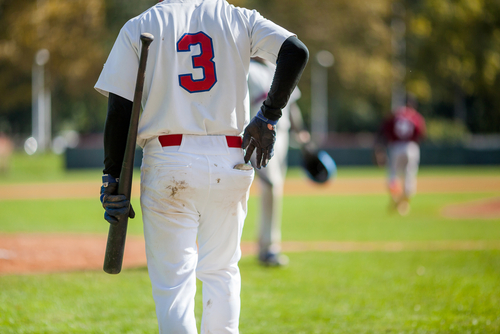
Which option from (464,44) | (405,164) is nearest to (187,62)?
(405,164)

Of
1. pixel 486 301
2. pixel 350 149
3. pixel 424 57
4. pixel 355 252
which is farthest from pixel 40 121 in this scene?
pixel 486 301

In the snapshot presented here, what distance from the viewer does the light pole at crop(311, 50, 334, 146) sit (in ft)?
116

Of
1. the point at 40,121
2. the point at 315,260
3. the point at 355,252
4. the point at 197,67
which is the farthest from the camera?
the point at 40,121

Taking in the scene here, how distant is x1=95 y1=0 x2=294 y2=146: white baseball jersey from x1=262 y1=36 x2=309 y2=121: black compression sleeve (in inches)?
1.8

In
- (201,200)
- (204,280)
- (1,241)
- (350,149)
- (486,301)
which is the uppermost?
(201,200)

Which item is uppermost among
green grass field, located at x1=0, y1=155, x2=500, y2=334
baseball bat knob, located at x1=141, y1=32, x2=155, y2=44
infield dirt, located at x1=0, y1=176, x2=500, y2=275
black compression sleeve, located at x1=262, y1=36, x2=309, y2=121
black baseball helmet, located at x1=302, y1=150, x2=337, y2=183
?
baseball bat knob, located at x1=141, y1=32, x2=155, y2=44

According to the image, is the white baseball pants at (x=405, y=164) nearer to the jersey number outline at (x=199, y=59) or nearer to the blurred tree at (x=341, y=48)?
the blurred tree at (x=341, y=48)

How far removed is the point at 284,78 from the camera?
265 cm

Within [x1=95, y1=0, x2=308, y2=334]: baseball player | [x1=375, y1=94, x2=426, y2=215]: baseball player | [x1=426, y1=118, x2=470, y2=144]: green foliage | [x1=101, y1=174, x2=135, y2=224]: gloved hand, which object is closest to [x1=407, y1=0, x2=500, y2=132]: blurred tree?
[x1=426, y1=118, x2=470, y2=144]: green foliage

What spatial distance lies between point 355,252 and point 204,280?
4.81 metres

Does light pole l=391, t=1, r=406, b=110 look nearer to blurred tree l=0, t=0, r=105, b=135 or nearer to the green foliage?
the green foliage

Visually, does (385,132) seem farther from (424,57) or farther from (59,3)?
(59,3)

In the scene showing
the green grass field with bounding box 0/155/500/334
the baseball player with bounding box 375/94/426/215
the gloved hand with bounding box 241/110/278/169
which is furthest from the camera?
the baseball player with bounding box 375/94/426/215

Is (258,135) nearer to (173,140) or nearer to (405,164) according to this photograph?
(173,140)
